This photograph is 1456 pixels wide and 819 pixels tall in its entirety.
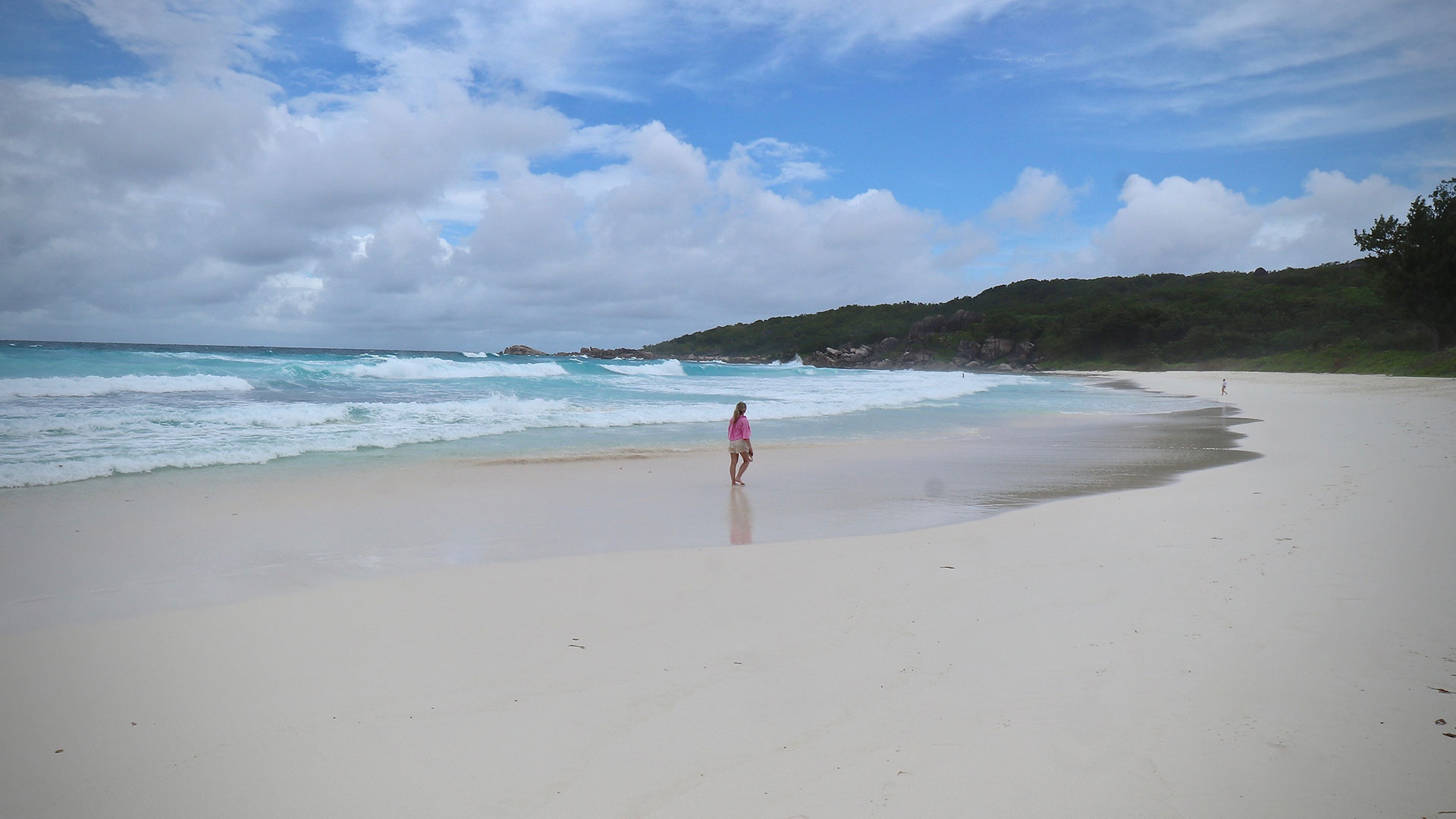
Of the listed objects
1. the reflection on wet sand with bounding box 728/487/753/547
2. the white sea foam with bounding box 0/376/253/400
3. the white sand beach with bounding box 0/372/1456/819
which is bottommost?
the reflection on wet sand with bounding box 728/487/753/547

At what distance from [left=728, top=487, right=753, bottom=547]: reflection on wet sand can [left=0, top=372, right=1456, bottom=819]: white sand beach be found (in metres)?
0.86

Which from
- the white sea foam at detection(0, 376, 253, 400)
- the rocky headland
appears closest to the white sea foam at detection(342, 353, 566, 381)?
the white sea foam at detection(0, 376, 253, 400)

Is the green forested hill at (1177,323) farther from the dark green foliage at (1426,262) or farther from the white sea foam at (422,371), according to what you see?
the white sea foam at (422,371)

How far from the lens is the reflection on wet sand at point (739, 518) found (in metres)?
6.80

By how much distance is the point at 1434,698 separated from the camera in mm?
3111

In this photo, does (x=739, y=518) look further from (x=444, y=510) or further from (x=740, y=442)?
(x=444, y=510)

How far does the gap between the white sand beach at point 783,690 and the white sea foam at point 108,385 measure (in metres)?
20.0

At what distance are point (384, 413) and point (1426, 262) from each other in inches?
1876

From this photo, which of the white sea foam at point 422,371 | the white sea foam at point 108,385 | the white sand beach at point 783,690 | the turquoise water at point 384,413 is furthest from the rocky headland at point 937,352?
the white sand beach at point 783,690

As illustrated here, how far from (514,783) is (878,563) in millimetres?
3534

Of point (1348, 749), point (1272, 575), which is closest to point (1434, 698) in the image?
point (1348, 749)

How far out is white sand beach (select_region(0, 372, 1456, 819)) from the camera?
2.63m

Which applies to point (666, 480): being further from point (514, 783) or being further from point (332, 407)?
point (332, 407)

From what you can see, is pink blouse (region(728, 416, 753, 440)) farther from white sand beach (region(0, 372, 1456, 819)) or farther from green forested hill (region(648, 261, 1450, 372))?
green forested hill (region(648, 261, 1450, 372))
